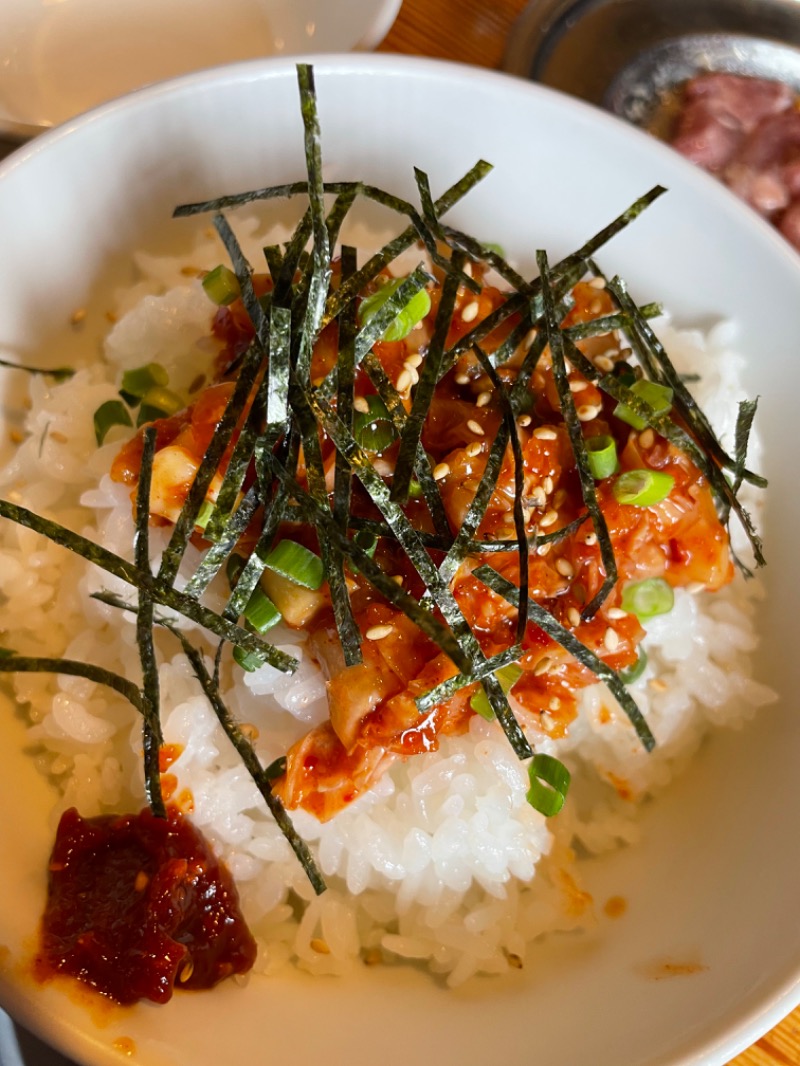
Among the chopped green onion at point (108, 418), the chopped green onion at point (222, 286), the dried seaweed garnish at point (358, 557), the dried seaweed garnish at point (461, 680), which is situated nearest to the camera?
the dried seaweed garnish at point (358, 557)

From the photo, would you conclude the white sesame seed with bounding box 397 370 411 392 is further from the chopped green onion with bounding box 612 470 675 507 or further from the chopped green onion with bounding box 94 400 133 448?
the chopped green onion with bounding box 94 400 133 448

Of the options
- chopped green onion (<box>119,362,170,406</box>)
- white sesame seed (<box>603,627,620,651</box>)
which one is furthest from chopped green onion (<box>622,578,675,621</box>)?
chopped green onion (<box>119,362,170,406</box>)

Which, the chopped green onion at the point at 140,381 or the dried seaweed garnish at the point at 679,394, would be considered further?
the chopped green onion at the point at 140,381

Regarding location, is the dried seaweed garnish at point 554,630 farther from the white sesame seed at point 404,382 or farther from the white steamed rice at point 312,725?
the white sesame seed at point 404,382

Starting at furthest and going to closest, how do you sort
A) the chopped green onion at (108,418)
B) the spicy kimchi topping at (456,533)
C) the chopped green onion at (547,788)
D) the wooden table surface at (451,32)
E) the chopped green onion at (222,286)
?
the wooden table surface at (451,32) < the chopped green onion at (108,418) < the chopped green onion at (222,286) < the chopped green onion at (547,788) < the spicy kimchi topping at (456,533)

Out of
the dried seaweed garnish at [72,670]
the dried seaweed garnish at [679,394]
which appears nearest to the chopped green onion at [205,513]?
the dried seaweed garnish at [72,670]

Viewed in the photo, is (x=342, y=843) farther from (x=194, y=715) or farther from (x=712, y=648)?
(x=712, y=648)

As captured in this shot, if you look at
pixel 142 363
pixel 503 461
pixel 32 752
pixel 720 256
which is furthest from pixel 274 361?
pixel 720 256
